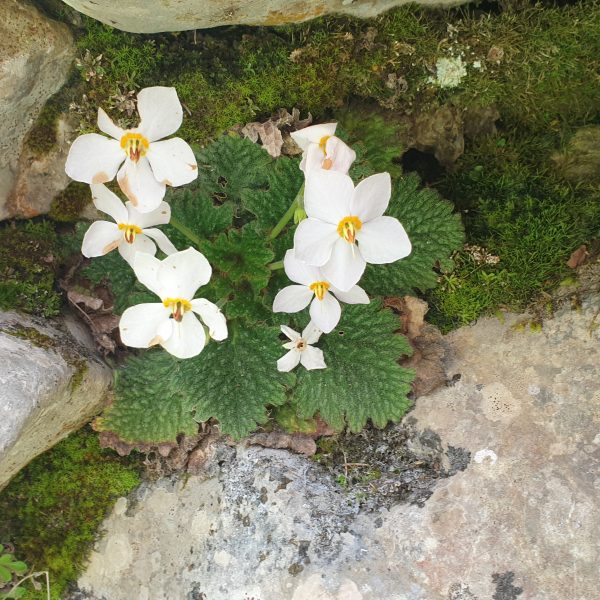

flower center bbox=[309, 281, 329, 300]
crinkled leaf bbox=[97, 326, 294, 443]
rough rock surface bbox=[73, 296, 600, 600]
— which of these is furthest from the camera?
crinkled leaf bbox=[97, 326, 294, 443]

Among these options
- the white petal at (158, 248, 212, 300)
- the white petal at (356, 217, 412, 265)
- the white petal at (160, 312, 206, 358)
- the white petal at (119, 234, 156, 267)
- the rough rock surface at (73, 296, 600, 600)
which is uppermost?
the white petal at (356, 217, 412, 265)

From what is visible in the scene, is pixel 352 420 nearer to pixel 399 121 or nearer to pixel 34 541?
pixel 399 121

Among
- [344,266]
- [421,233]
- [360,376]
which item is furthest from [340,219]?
[360,376]

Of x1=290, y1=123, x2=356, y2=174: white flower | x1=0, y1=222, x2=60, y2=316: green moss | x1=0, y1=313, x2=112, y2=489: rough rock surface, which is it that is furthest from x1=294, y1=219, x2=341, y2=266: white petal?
x1=0, y1=222, x2=60, y2=316: green moss

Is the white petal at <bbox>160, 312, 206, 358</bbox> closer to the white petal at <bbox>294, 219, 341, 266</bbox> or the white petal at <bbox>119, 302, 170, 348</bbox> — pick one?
the white petal at <bbox>119, 302, 170, 348</bbox>

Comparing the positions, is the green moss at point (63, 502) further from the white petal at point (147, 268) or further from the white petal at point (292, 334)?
the white petal at point (147, 268)

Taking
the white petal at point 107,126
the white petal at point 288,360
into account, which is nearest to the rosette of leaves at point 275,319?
the white petal at point 288,360
